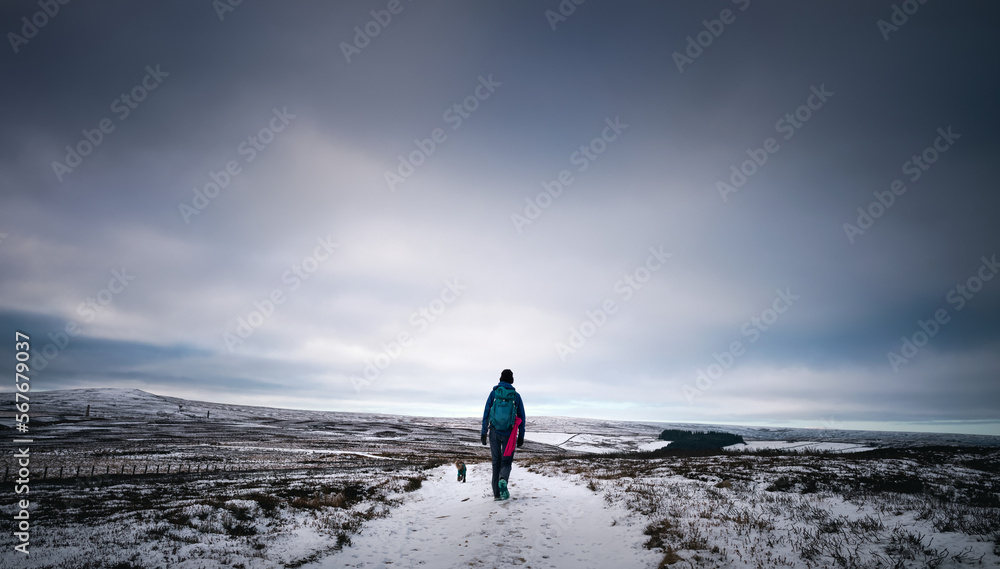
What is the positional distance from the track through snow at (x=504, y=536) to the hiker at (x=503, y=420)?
4.81 ft

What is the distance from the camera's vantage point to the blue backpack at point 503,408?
12.4 m

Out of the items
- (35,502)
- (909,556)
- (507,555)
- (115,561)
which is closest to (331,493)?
(115,561)

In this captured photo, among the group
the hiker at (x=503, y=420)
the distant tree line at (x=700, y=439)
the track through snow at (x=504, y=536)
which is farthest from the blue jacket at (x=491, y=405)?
the distant tree line at (x=700, y=439)

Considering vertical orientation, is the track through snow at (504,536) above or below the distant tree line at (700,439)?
above

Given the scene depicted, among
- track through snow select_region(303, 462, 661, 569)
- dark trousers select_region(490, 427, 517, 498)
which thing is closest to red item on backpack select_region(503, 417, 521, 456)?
dark trousers select_region(490, 427, 517, 498)

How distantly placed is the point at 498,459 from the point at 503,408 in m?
1.63

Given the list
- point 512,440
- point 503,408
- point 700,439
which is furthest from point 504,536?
point 700,439

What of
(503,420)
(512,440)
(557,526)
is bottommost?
(557,526)

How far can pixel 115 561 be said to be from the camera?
26.2 feet

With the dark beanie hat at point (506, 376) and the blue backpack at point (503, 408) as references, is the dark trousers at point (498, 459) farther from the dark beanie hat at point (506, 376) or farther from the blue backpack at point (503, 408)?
the dark beanie hat at point (506, 376)

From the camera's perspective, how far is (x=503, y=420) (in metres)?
12.4

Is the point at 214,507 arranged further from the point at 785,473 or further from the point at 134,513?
the point at 785,473

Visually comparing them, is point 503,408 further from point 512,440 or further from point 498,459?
point 498,459

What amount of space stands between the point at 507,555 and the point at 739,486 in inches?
430
